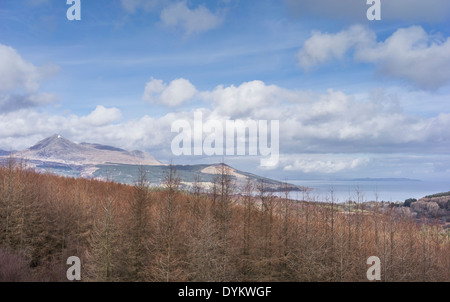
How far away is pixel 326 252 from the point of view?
62.6m

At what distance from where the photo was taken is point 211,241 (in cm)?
4925

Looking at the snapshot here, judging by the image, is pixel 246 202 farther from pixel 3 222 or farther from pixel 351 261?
pixel 3 222

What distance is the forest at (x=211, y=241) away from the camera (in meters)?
48.1

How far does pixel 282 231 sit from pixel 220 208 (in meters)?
12.5

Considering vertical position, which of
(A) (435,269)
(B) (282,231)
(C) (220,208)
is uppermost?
(C) (220,208)

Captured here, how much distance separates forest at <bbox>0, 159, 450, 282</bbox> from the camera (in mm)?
48062

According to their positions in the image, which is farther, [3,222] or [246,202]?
[246,202]

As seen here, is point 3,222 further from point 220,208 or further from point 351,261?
point 351,261

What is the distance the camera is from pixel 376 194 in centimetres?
5919
